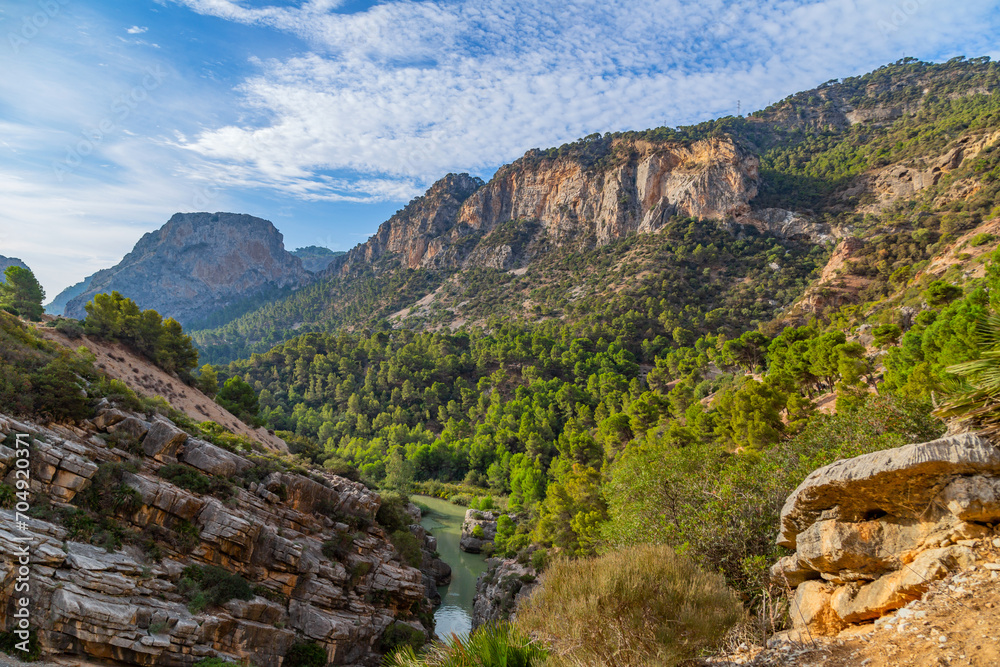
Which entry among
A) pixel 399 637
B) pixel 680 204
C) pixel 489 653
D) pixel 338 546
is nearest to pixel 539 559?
pixel 399 637

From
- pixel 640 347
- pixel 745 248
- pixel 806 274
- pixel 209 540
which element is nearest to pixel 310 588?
pixel 209 540

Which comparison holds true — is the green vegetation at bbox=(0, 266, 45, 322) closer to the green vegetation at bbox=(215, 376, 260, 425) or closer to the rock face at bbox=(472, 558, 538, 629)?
the green vegetation at bbox=(215, 376, 260, 425)

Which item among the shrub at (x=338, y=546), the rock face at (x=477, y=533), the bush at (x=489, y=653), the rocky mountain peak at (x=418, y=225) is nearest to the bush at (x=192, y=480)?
the shrub at (x=338, y=546)

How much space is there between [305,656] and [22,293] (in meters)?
34.8

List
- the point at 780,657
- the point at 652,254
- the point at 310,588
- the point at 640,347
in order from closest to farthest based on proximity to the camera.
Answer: the point at 780,657 → the point at 310,588 → the point at 640,347 → the point at 652,254

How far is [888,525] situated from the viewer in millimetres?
6578

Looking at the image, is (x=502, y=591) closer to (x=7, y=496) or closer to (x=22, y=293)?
(x=7, y=496)

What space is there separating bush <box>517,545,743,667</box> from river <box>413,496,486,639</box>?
31.6 feet

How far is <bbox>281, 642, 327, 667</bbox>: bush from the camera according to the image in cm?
1547

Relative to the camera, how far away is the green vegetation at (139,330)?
29.9 metres

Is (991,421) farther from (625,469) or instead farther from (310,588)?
(310,588)

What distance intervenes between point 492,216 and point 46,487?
146 metres

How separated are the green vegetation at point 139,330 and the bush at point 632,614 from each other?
107ft

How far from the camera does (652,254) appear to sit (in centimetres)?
9419
